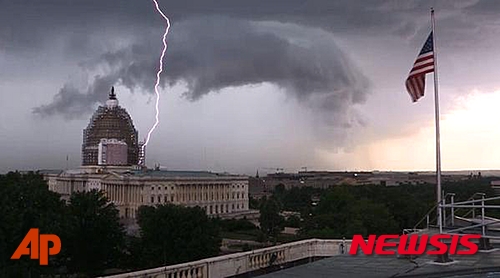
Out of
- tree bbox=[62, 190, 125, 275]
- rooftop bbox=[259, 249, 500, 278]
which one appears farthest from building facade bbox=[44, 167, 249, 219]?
rooftop bbox=[259, 249, 500, 278]

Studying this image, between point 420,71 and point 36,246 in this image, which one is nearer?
point 420,71

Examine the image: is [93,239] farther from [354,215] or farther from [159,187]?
[159,187]

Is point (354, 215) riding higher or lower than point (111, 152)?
lower

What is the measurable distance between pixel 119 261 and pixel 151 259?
4.77 metres

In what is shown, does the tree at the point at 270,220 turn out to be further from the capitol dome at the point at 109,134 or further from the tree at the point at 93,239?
the capitol dome at the point at 109,134

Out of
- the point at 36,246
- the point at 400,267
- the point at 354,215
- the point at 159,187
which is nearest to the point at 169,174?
the point at 159,187

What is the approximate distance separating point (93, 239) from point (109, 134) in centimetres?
11714

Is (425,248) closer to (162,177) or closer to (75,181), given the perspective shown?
(162,177)

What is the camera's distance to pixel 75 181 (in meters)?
175

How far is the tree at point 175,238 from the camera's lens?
5269cm

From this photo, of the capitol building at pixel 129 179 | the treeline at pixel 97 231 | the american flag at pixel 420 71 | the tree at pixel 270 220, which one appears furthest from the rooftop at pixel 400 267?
the capitol building at pixel 129 179

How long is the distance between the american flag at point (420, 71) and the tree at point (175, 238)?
32.2 metres

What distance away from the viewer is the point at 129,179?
151 metres

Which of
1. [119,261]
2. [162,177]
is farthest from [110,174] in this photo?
[119,261]
